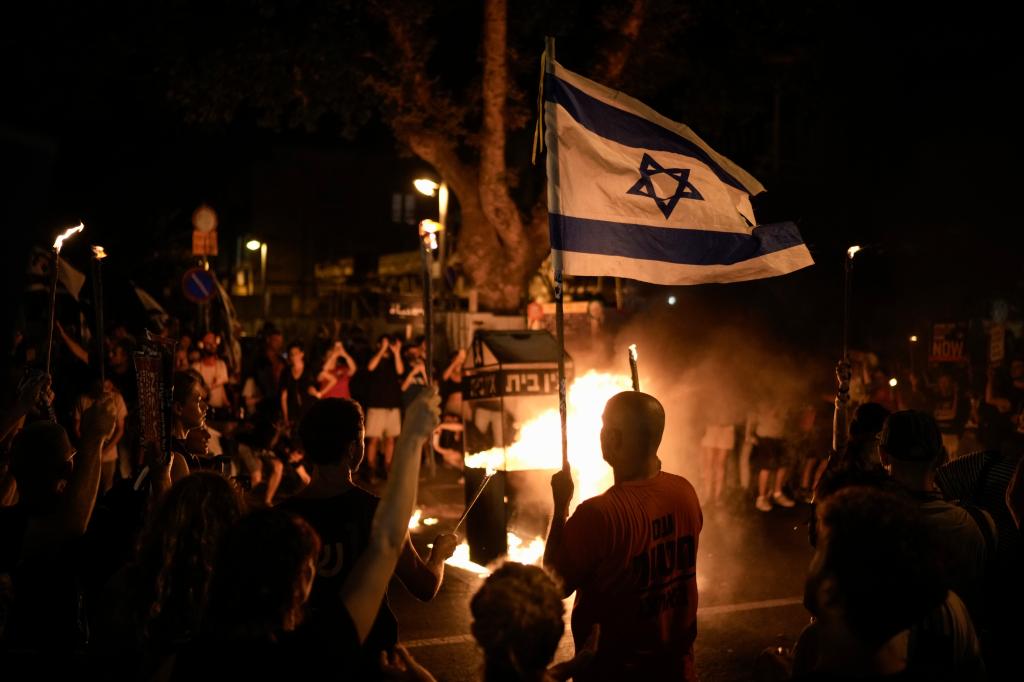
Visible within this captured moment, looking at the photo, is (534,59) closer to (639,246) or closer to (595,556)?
(639,246)

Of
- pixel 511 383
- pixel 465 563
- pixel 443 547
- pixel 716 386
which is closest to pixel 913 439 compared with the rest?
pixel 443 547

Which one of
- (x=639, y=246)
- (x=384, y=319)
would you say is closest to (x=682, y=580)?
(x=639, y=246)

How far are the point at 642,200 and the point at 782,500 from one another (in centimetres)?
799

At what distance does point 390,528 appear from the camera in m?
2.53

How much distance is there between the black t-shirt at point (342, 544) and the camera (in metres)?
3.19

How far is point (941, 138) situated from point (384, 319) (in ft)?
52.6

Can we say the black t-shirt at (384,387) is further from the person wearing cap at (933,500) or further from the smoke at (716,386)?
the person wearing cap at (933,500)

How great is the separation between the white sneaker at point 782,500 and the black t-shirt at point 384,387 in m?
5.66

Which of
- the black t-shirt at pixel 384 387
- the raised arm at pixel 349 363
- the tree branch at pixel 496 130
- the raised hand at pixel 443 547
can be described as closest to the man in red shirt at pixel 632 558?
the raised hand at pixel 443 547

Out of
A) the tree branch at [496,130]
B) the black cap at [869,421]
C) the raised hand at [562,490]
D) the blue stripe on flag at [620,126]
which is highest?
the tree branch at [496,130]

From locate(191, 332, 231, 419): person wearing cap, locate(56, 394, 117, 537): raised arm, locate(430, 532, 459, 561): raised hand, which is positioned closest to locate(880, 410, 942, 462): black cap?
locate(430, 532, 459, 561): raised hand

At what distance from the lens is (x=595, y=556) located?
3.30m

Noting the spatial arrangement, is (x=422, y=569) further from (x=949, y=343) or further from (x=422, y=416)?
(x=949, y=343)

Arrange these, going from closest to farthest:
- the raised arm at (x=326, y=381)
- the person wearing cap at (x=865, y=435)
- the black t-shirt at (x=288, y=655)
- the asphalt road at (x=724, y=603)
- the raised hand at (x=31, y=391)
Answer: the black t-shirt at (x=288, y=655)
the raised hand at (x=31, y=391)
the person wearing cap at (x=865, y=435)
the asphalt road at (x=724, y=603)
the raised arm at (x=326, y=381)
